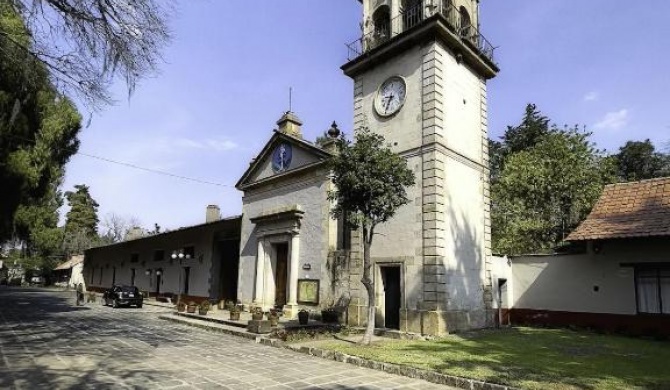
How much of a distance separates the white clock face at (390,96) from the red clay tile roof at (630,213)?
8.12 m

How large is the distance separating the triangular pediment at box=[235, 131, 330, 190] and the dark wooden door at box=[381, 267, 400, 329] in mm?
5406

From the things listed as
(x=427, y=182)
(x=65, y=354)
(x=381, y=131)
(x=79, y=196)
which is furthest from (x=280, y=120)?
(x=79, y=196)

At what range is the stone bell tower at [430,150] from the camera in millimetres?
14602

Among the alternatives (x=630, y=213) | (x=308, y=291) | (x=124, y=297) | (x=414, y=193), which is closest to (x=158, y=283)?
(x=124, y=297)

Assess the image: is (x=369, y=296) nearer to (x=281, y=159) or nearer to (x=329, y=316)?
Answer: (x=329, y=316)

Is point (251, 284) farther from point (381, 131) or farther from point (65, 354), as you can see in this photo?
point (65, 354)

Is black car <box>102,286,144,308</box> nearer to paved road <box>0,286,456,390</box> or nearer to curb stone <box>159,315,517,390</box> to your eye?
paved road <box>0,286,456,390</box>

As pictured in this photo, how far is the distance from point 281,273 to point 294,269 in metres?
1.91

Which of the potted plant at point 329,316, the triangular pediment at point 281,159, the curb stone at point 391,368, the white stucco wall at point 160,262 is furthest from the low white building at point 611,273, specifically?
the white stucco wall at point 160,262

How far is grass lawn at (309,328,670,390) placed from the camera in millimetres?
8086

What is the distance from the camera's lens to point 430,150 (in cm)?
1495

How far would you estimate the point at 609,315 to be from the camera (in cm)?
1627

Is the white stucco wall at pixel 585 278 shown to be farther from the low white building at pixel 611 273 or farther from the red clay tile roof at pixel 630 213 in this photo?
the red clay tile roof at pixel 630 213

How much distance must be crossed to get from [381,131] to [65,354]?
1211 cm
